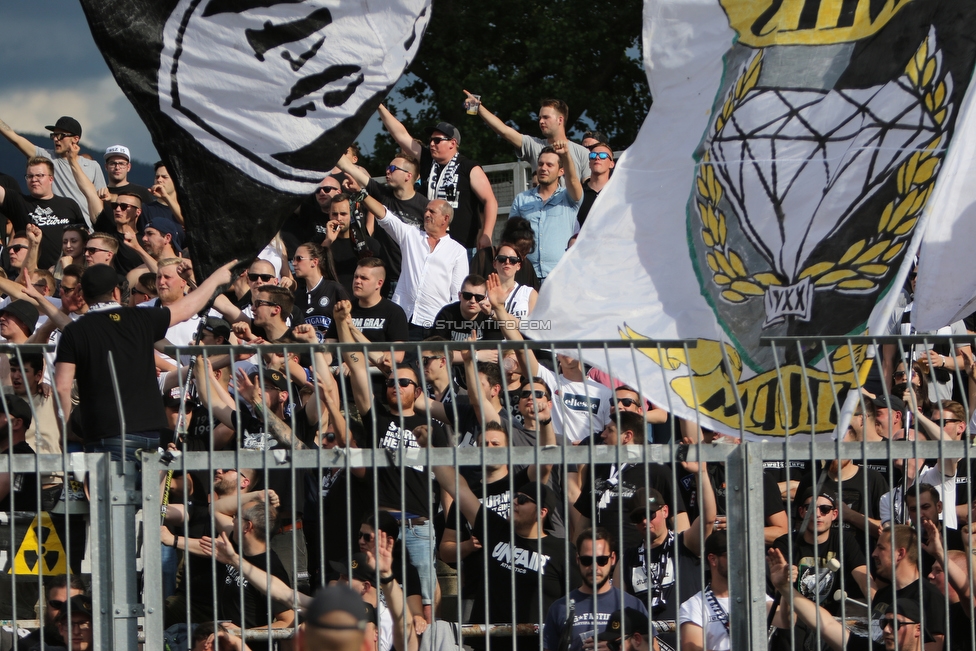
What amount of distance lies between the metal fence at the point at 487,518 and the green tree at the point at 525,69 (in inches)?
587

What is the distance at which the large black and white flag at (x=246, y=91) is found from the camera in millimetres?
7273

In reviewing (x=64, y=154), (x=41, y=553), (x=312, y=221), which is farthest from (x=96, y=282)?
(x=64, y=154)

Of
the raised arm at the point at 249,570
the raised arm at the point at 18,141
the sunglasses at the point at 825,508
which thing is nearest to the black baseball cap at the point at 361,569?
the raised arm at the point at 249,570

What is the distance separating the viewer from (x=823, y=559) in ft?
22.2

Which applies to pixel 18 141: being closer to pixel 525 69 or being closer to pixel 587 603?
pixel 587 603

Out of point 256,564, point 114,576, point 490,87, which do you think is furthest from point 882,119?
point 490,87

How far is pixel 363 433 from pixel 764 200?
248 centimetres

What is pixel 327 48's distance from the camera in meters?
7.37

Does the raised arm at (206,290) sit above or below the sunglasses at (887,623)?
above

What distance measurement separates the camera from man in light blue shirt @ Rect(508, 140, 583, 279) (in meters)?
12.2

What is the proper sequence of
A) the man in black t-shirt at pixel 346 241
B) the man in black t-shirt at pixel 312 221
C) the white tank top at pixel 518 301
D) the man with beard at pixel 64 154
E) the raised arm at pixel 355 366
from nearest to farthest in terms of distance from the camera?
the raised arm at pixel 355 366 < the white tank top at pixel 518 301 < the man in black t-shirt at pixel 346 241 < the man in black t-shirt at pixel 312 221 < the man with beard at pixel 64 154

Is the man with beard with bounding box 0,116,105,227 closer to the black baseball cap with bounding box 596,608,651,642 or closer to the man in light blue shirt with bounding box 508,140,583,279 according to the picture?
the man in light blue shirt with bounding box 508,140,583,279

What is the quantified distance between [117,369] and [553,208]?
Answer: 20.8ft

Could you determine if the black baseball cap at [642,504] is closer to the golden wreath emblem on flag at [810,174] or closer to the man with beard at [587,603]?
the man with beard at [587,603]
